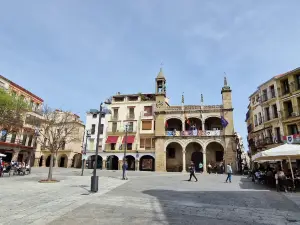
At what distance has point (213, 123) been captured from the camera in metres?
33.1

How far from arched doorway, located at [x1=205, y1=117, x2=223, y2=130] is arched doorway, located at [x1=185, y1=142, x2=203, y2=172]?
11.4 feet

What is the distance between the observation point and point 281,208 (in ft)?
24.2

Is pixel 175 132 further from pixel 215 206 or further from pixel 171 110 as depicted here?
pixel 215 206

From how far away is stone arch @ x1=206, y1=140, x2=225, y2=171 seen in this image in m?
31.3

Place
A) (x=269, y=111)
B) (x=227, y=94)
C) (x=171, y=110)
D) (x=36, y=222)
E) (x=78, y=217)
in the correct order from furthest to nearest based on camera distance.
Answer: (x=171, y=110) → (x=227, y=94) → (x=269, y=111) → (x=78, y=217) → (x=36, y=222)

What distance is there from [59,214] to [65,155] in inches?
1525

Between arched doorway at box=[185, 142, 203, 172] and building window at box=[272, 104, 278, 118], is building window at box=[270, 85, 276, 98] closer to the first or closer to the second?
building window at box=[272, 104, 278, 118]

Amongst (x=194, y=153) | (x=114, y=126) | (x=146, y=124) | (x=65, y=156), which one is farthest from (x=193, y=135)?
(x=65, y=156)

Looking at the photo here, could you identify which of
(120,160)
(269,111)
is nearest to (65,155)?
(120,160)

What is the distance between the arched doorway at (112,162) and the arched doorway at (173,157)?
10.2 m

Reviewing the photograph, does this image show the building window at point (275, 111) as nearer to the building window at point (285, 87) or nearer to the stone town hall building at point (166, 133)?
the building window at point (285, 87)

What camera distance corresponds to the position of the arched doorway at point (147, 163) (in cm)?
3544

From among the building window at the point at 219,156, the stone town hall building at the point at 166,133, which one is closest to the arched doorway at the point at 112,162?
the stone town hall building at the point at 166,133

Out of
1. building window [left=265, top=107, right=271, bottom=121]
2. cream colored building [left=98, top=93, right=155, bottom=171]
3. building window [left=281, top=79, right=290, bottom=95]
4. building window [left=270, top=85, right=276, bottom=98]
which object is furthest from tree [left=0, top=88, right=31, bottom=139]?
building window [left=281, top=79, right=290, bottom=95]
